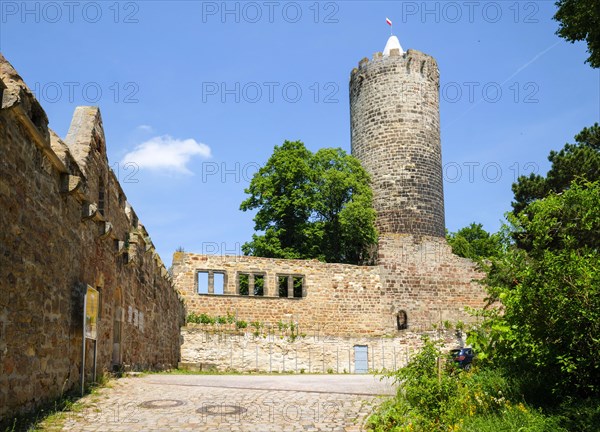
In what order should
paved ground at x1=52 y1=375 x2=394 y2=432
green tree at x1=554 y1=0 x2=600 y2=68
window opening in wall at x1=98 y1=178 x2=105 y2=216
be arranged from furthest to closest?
window opening in wall at x1=98 y1=178 x2=105 y2=216 → green tree at x1=554 y1=0 x2=600 y2=68 → paved ground at x1=52 y1=375 x2=394 y2=432

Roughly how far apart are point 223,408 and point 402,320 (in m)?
25.1

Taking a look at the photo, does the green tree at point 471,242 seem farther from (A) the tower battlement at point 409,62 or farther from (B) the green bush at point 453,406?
(B) the green bush at point 453,406

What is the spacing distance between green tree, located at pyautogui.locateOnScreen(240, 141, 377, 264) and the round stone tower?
42.2 inches

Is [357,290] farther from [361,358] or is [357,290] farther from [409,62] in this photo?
[409,62]

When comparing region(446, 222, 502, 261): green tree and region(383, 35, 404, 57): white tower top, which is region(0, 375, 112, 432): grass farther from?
region(446, 222, 502, 261): green tree

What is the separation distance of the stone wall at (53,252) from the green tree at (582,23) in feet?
24.8

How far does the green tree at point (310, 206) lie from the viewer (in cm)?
3422

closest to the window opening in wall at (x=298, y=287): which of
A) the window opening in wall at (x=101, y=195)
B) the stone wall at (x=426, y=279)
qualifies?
the stone wall at (x=426, y=279)

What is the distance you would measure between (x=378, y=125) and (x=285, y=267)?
10.2 metres

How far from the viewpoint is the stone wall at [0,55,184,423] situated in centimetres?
743

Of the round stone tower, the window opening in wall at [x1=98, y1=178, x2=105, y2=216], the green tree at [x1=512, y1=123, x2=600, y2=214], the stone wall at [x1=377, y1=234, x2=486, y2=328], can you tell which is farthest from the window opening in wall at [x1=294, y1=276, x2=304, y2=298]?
the window opening in wall at [x1=98, y1=178, x2=105, y2=216]

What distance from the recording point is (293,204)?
3412 centimetres

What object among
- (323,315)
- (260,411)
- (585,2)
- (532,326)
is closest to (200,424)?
(260,411)

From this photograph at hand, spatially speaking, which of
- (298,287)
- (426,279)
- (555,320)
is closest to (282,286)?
(298,287)
